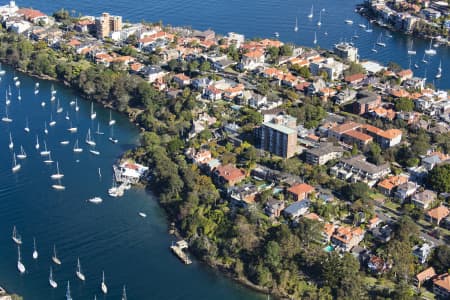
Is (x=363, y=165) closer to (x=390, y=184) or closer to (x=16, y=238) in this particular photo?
(x=390, y=184)

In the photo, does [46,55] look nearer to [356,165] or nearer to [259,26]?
[259,26]

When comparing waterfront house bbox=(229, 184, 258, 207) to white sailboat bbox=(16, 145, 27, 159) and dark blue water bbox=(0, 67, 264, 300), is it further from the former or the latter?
white sailboat bbox=(16, 145, 27, 159)

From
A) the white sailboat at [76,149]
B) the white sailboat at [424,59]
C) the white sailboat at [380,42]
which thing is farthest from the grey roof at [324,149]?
the white sailboat at [380,42]

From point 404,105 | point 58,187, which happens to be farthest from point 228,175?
point 404,105

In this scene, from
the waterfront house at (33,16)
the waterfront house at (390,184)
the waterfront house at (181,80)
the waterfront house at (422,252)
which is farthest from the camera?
the waterfront house at (33,16)

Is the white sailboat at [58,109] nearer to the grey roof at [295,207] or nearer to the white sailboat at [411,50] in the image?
the grey roof at [295,207]

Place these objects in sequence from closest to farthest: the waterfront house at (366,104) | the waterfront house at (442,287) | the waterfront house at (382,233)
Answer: the waterfront house at (442,287)
the waterfront house at (382,233)
the waterfront house at (366,104)
